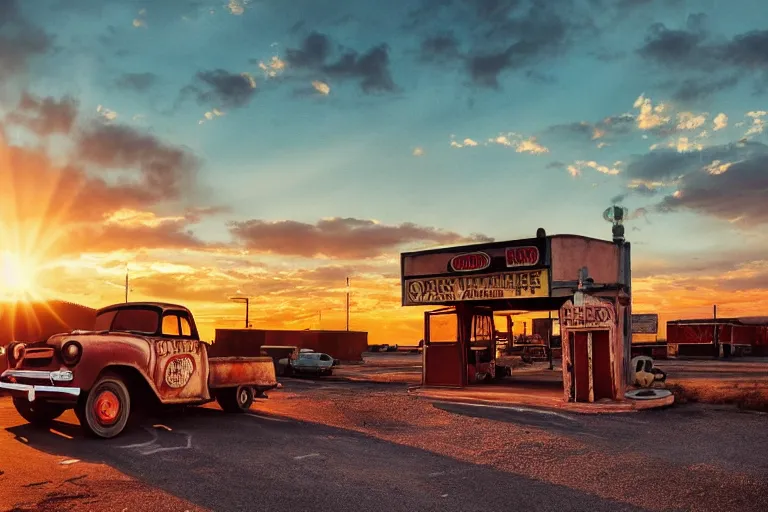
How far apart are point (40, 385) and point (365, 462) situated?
19.3ft

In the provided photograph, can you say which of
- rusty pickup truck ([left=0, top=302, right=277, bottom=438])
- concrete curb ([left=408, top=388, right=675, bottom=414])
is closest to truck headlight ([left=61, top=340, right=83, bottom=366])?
rusty pickup truck ([left=0, top=302, right=277, bottom=438])

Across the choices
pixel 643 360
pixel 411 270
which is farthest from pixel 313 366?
pixel 643 360

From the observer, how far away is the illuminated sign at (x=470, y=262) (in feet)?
75.1

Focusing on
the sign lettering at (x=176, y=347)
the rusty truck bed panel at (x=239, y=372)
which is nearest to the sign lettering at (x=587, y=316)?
the rusty truck bed panel at (x=239, y=372)

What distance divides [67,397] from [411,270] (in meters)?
15.6

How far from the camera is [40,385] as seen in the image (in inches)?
441

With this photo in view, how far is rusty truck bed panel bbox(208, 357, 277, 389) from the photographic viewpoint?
1430cm

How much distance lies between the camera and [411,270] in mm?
25031

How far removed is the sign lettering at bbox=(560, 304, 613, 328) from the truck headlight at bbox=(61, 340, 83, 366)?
13311mm

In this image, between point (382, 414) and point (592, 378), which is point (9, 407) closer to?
point (382, 414)

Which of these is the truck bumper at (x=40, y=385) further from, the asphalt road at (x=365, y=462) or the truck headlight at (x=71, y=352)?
the asphalt road at (x=365, y=462)

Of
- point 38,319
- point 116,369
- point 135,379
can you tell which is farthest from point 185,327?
point 38,319

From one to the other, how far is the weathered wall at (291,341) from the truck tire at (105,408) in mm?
43340

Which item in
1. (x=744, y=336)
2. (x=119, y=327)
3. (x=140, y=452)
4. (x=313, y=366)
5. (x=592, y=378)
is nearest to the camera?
(x=140, y=452)
